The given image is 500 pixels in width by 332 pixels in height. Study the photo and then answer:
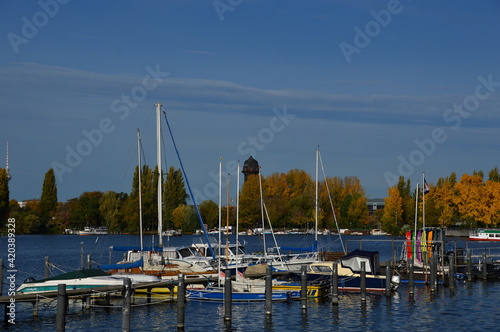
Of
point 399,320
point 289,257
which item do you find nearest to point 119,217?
point 289,257

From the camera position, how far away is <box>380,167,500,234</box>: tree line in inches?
5586

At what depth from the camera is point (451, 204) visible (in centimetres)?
14800

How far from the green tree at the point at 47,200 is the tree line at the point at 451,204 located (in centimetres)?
7024

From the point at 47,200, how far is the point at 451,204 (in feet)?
273

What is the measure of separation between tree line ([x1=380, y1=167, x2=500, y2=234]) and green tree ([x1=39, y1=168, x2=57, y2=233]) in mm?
70236

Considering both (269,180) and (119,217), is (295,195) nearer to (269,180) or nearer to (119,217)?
(269,180)

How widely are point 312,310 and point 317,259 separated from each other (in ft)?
56.8

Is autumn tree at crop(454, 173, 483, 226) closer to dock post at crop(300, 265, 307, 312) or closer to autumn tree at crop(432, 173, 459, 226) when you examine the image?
autumn tree at crop(432, 173, 459, 226)

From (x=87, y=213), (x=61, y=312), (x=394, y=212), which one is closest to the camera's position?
(x=61, y=312)

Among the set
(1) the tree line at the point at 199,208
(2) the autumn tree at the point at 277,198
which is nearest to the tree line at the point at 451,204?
(1) the tree line at the point at 199,208

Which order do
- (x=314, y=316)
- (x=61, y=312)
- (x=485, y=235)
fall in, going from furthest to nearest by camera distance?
(x=485, y=235), (x=314, y=316), (x=61, y=312)

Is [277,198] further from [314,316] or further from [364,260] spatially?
[314,316]

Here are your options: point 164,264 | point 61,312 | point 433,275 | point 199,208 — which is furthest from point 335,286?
point 199,208

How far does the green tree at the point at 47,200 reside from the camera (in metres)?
147
